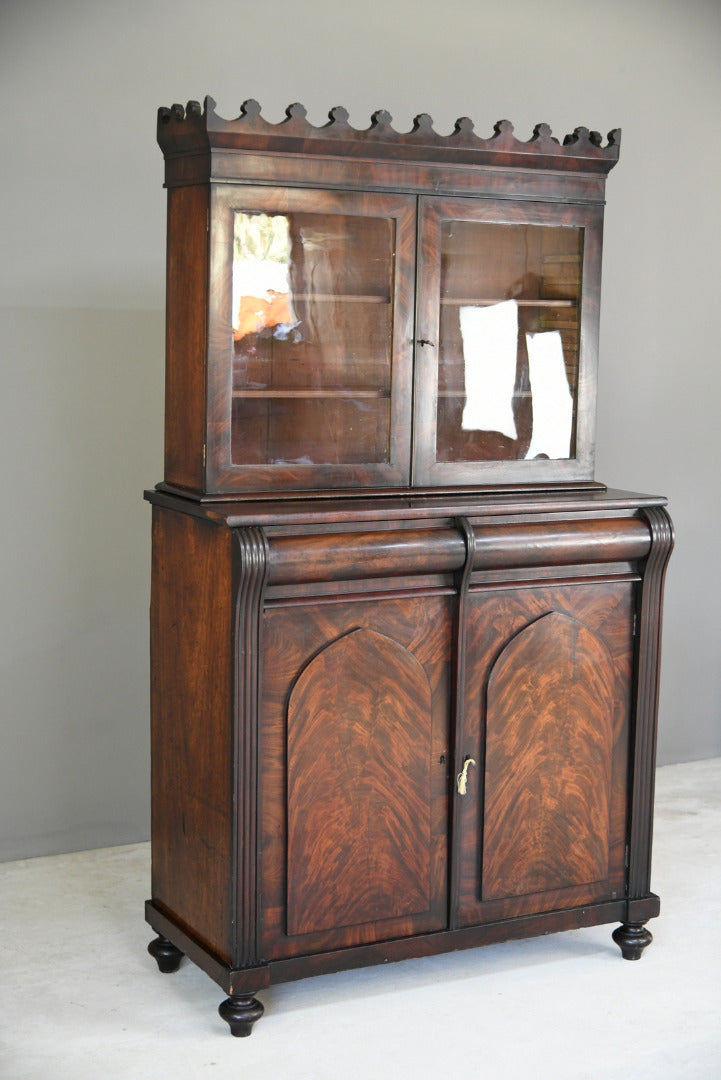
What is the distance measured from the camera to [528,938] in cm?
359

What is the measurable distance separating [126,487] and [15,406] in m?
0.43

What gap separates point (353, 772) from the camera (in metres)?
3.19

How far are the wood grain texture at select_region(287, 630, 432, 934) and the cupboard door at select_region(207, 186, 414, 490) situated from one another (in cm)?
47

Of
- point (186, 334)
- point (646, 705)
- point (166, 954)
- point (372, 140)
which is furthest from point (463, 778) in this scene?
point (372, 140)

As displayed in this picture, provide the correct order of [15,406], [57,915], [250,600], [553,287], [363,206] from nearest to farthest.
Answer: [250,600]
[363,206]
[553,287]
[57,915]
[15,406]

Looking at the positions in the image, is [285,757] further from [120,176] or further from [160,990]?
[120,176]

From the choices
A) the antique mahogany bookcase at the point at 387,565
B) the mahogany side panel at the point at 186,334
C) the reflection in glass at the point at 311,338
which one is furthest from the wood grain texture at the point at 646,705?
the mahogany side panel at the point at 186,334

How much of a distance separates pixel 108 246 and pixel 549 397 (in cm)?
148

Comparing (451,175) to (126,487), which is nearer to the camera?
(451,175)

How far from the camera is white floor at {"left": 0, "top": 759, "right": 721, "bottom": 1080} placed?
298cm

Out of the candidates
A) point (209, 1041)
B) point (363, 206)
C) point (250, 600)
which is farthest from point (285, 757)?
point (363, 206)

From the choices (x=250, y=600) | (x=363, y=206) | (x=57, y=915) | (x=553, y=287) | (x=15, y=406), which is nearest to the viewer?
(x=250, y=600)

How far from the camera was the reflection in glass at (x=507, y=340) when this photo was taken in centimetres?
340

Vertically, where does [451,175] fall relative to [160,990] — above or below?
above
